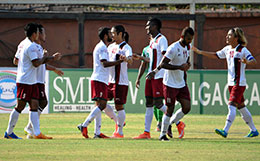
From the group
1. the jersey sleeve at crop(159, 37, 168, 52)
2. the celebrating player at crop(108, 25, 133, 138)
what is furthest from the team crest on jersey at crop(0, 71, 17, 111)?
the jersey sleeve at crop(159, 37, 168, 52)

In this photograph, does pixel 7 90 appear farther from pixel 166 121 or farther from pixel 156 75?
pixel 166 121

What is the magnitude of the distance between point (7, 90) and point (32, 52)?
8.32 meters

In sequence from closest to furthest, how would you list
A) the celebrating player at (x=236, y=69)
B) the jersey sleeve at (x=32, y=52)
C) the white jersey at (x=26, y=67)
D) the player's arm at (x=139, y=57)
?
the jersey sleeve at (x=32, y=52) < the white jersey at (x=26, y=67) < the player's arm at (x=139, y=57) < the celebrating player at (x=236, y=69)

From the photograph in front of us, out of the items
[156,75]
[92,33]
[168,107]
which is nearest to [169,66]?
[168,107]

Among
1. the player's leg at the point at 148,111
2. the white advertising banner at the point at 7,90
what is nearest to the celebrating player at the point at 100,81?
the player's leg at the point at 148,111

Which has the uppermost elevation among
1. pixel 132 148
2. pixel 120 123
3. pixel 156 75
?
pixel 156 75

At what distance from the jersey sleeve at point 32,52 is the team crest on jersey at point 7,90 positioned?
320 inches

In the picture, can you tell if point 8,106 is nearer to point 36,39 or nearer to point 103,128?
point 103,128

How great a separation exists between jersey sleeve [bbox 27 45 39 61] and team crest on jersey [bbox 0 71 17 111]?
813 centimetres

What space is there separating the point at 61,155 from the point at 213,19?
20639mm

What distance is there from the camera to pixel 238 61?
12.3 meters

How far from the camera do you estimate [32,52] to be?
449 inches

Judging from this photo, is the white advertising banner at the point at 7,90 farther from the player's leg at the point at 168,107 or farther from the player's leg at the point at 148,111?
the player's leg at the point at 168,107

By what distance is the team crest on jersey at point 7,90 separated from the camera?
763 inches
